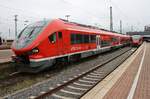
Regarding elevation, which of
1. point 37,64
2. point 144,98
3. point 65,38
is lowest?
point 144,98

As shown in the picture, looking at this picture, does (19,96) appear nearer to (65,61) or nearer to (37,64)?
(37,64)

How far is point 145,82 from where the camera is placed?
34.2 ft

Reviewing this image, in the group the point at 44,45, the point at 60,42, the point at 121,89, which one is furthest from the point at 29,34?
the point at 121,89

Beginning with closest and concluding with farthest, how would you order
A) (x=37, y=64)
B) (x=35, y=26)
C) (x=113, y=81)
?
(x=113, y=81) < (x=37, y=64) < (x=35, y=26)

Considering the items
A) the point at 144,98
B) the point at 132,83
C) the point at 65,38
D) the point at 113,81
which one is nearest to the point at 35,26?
the point at 65,38

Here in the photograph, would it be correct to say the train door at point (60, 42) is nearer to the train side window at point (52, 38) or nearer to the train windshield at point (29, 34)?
the train side window at point (52, 38)

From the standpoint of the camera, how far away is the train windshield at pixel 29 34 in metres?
12.3

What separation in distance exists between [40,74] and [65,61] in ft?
9.53

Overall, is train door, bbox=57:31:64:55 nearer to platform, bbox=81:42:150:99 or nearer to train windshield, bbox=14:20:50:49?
train windshield, bbox=14:20:50:49

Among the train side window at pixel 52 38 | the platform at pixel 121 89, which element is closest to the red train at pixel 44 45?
the train side window at pixel 52 38

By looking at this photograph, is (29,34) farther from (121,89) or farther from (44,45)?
(121,89)

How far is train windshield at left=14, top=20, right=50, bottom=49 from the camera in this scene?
1232 centimetres

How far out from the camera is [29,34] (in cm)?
1286

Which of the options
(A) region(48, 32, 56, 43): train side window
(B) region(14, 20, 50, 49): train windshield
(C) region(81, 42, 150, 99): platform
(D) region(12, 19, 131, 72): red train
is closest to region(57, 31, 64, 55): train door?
(D) region(12, 19, 131, 72): red train
